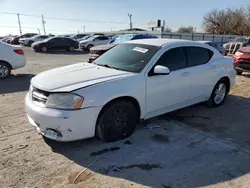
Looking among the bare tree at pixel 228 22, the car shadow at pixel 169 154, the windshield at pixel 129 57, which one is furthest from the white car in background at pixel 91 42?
the bare tree at pixel 228 22

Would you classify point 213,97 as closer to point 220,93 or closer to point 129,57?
point 220,93

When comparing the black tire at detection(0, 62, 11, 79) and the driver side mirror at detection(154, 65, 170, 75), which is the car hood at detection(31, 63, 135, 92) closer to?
the driver side mirror at detection(154, 65, 170, 75)

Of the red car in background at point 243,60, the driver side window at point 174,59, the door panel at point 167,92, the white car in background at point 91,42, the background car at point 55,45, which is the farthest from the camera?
the white car in background at point 91,42

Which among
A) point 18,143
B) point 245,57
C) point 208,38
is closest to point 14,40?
point 208,38

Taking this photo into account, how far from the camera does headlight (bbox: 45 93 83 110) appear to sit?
350 cm

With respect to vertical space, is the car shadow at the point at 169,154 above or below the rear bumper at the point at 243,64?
below

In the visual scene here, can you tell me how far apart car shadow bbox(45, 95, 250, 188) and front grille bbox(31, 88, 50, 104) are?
2.33ft

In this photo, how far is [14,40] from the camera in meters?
36.8

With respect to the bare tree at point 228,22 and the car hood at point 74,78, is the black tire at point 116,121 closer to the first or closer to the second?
the car hood at point 74,78

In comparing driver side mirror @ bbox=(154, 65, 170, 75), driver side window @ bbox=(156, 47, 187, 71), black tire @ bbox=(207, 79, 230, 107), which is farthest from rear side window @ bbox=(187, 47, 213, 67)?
driver side mirror @ bbox=(154, 65, 170, 75)

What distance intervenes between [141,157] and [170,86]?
153 centimetres

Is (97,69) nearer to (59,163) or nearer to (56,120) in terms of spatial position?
(56,120)

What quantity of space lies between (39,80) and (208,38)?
40.3 metres

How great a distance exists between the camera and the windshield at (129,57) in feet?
14.4
